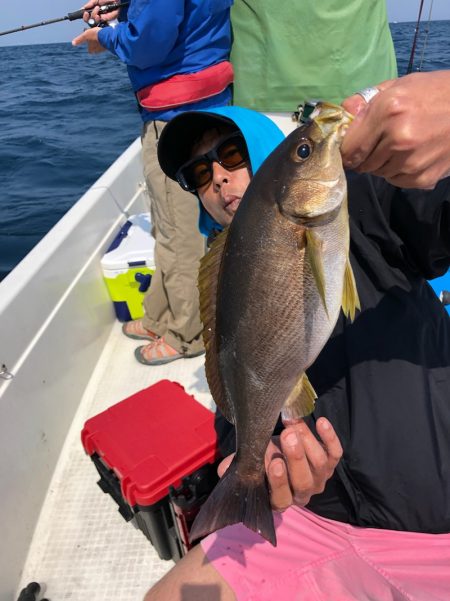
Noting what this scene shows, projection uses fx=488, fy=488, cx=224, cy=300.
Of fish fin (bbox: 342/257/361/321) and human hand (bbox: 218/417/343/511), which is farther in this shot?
human hand (bbox: 218/417/343/511)

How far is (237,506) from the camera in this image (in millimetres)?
1380

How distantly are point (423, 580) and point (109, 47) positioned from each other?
3.14 metres

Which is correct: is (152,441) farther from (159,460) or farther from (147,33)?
(147,33)

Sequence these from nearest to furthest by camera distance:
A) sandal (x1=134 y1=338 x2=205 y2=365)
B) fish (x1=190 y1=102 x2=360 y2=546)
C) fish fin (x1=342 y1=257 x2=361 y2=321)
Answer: fish (x1=190 y1=102 x2=360 y2=546) < fish fin (x1=342 y1=257 x2=361 y2=321) < sandal (x1=134 y1=338 x2=205 y2=365)

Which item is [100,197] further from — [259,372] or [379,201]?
[259,372]

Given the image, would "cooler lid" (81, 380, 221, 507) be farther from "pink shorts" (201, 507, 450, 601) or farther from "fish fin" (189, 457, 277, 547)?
"fish fin" (189, 457, 277, 547)

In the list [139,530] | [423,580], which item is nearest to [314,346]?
[423,580]

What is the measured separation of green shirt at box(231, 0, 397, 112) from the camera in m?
2.90

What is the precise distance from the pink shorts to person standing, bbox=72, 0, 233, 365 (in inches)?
71.7

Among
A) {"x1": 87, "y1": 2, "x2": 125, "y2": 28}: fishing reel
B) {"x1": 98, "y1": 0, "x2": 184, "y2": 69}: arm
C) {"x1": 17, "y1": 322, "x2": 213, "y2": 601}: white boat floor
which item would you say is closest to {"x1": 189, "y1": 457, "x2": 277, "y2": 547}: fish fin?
{"x1": 17, "y1": 322, "x2": 213, "y2": 601}: white boat floor

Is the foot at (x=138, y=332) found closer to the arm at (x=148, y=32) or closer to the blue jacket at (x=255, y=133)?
the arm at (x=148, y=32)

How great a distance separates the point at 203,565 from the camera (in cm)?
170

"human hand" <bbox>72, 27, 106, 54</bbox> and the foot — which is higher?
"human hand" <bbox>72, 27, 106, 54</bbox>

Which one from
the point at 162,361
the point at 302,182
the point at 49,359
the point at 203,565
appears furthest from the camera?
the point at 162,361
